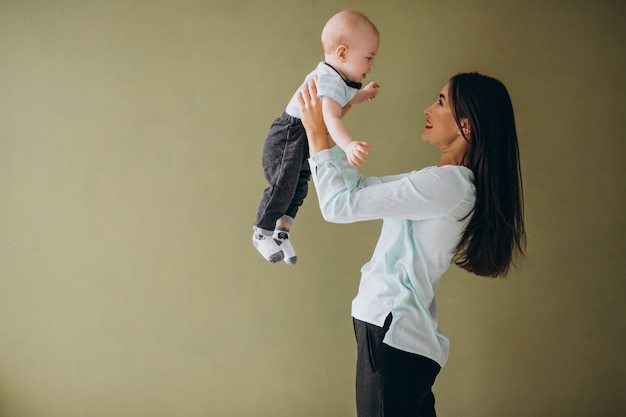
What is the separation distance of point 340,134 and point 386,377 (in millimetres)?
635

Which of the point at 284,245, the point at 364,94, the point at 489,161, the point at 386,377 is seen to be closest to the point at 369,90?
the point at 364,94

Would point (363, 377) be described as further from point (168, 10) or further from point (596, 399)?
point (168, 10)

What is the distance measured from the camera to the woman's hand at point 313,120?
63.9 inches

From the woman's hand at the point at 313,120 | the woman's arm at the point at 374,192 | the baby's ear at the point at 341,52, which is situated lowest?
the woman's arm at the point at 374,192

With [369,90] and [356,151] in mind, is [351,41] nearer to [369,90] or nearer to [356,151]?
[369,90]

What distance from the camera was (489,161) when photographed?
65.8 inches

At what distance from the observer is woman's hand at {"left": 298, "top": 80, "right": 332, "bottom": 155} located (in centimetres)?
162

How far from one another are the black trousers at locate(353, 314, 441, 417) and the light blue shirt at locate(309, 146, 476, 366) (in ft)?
0.07

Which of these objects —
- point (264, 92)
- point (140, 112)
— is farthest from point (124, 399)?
point (264, 92)

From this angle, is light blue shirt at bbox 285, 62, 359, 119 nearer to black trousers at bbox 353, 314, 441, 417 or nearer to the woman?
the woman

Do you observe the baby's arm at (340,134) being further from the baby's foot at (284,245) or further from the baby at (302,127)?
the baby's foot at (284,245)

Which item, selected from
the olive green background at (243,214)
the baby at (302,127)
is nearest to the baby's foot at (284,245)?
the baby at (302,127)

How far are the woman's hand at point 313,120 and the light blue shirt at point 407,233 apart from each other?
0.03 metres

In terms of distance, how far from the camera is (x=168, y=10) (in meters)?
2.58
